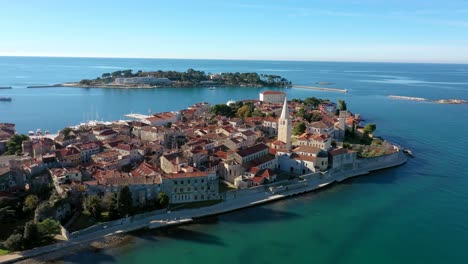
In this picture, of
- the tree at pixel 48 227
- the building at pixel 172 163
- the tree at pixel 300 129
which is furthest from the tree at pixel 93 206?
the tree at pixel 300 129

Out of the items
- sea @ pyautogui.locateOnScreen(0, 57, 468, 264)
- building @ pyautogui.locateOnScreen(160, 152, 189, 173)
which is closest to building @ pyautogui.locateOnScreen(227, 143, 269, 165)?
building @ pyautogui.locateOnScreen(160, 152, 189, 173)

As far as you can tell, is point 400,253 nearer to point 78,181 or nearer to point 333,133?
point 78,181

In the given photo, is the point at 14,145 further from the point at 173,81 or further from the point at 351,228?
the point at 173,81

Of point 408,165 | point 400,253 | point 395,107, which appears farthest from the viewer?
point 395,107

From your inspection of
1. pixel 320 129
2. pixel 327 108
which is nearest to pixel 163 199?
pixel 320 129

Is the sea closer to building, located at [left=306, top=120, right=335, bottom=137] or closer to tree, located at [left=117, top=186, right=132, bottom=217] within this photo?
tree, located at [left=117, top=186, right=132, bottom=217]

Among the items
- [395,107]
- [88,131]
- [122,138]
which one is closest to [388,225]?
[122,138]
